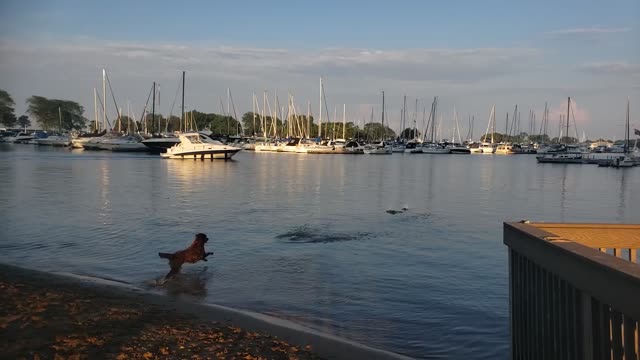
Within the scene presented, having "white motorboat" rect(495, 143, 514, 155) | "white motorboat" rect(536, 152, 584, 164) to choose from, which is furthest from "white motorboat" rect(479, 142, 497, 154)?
"white motorboat" rect(536, 152, 584, 164)

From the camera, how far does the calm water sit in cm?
952

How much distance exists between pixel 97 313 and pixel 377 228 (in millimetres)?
13112

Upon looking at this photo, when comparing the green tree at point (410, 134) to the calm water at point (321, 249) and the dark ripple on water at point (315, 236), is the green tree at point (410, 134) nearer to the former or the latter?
the calm water at point (321, 249)

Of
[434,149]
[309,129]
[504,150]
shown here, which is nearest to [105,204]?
[309,129]

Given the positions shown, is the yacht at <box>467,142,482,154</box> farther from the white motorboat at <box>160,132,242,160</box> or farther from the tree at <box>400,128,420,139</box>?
the white motorboat at <box>160,132,242,160</box>

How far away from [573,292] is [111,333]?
16.3ft

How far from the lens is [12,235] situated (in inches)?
669

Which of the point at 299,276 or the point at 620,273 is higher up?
the point at 620,273

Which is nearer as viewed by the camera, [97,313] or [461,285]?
[97,313]

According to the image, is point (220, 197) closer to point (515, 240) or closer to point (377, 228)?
point (377, 228)

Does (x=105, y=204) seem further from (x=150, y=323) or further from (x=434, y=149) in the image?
(x=434, y=149)

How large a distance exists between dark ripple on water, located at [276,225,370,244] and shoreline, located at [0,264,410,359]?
7.41 metres

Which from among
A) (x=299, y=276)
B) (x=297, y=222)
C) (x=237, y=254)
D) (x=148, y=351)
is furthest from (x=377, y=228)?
(x=148, y=351)

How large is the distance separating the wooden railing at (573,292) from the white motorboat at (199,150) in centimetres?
6970
